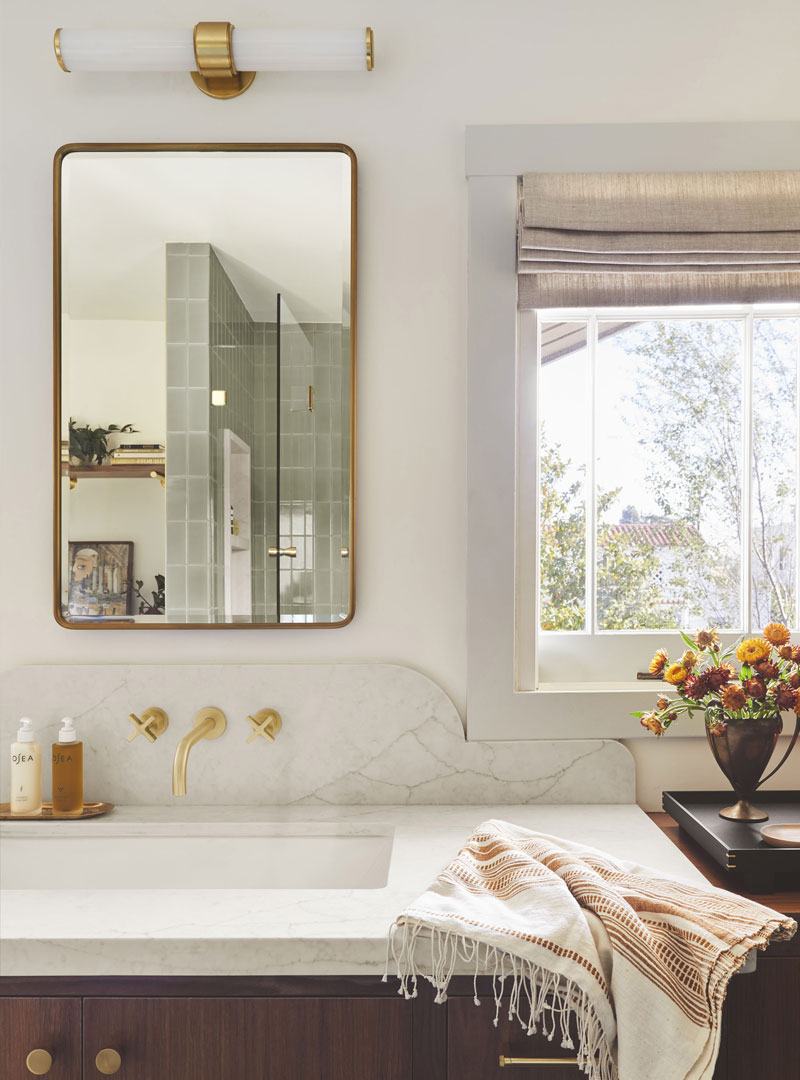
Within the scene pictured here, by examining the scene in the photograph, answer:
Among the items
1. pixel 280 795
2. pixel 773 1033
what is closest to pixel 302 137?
pixel 280 795

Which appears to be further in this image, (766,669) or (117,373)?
(117,373)

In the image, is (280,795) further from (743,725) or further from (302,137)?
(302,137)

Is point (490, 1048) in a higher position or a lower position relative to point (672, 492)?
lower

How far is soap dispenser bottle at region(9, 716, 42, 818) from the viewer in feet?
4.70

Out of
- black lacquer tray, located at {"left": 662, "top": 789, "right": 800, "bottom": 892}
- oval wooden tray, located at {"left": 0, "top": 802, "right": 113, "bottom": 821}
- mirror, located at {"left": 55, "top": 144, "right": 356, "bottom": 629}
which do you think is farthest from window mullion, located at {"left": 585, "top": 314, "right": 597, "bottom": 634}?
oval wooden tray, located at {"left": 0, "top": 802, "right": 113, "bottom": 821}

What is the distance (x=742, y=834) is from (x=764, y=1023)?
0.86ft

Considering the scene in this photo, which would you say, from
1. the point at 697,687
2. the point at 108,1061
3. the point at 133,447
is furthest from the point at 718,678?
the point at 133,447

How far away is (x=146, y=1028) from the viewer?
1040 millimetres

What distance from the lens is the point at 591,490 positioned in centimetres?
163

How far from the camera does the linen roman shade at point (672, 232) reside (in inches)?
58.7

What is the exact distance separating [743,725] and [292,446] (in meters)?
0.90

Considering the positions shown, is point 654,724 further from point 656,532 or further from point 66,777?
point 66,777

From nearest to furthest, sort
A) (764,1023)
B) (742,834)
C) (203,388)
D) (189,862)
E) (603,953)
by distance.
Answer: (603,953) → (764,1023) → (742,834) → (189,862) → (203,388)

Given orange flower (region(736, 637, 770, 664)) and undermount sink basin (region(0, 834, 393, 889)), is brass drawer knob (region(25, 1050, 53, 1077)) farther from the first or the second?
orange flower (region(736, 637, 770, 664))
